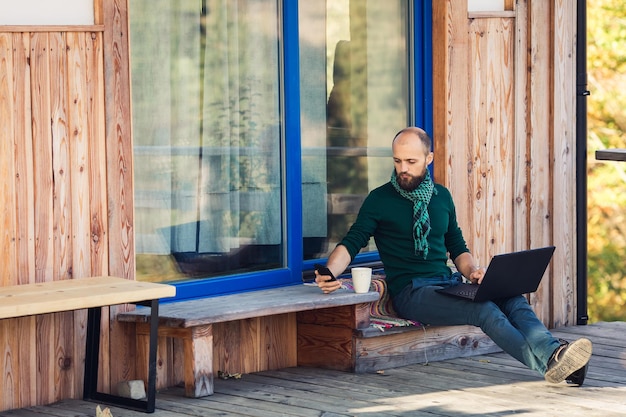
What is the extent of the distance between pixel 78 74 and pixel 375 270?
1.91 metres

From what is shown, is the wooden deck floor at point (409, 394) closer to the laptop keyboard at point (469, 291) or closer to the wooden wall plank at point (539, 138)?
the laptop keyboard at point (469, 291)

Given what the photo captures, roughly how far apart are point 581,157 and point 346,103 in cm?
145

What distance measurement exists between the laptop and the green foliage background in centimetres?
940

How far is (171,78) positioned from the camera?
506 centimetres

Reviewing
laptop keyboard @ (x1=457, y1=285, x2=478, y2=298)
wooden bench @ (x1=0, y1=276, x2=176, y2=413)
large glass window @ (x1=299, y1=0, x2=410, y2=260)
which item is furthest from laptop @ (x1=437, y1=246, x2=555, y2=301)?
wooden bench @ (x1=0, y1=276, x2=176, y2=413)

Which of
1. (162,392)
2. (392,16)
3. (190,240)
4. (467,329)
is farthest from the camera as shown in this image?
(392,16)

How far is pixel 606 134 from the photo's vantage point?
14453 mm

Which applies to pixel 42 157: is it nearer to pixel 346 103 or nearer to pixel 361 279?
pixel 361 279

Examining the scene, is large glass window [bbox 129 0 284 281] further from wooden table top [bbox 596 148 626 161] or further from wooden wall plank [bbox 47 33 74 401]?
wooden table top [bbox 596 148 626 161]

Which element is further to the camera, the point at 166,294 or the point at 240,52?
the point at 240,52

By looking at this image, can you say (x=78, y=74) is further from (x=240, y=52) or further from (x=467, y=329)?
(x=467, y=329)

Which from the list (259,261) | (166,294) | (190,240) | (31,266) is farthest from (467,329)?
(31,266)

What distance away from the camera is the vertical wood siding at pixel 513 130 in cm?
589

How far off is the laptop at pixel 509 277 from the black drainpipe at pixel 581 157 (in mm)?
1418
